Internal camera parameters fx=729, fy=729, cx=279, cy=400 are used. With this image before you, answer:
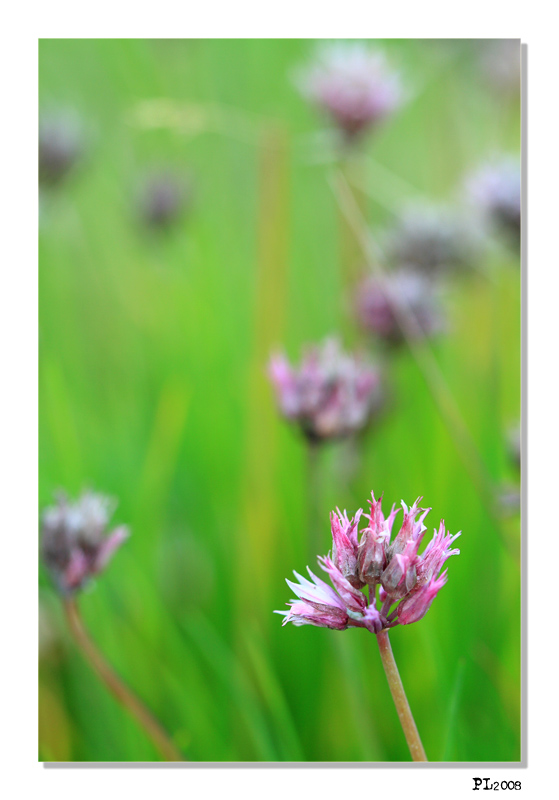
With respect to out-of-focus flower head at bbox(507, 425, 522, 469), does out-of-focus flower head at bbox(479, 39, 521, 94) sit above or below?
above

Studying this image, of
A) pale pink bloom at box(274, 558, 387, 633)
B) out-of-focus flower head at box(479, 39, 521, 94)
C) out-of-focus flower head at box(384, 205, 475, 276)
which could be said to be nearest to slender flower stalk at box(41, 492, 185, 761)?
pale pink bloom at box(274, 558, 387, 633)

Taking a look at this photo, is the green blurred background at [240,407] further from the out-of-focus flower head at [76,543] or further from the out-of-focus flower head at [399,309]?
the out-of-focus flower head at [76,543]

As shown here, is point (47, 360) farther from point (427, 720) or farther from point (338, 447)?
point (427, 720)

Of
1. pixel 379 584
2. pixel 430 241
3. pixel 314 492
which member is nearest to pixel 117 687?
pixel 314 492

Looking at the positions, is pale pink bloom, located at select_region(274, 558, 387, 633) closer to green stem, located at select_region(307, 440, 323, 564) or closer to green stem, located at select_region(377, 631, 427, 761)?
green stem, located at select_region(377, 631, 427, 761)
